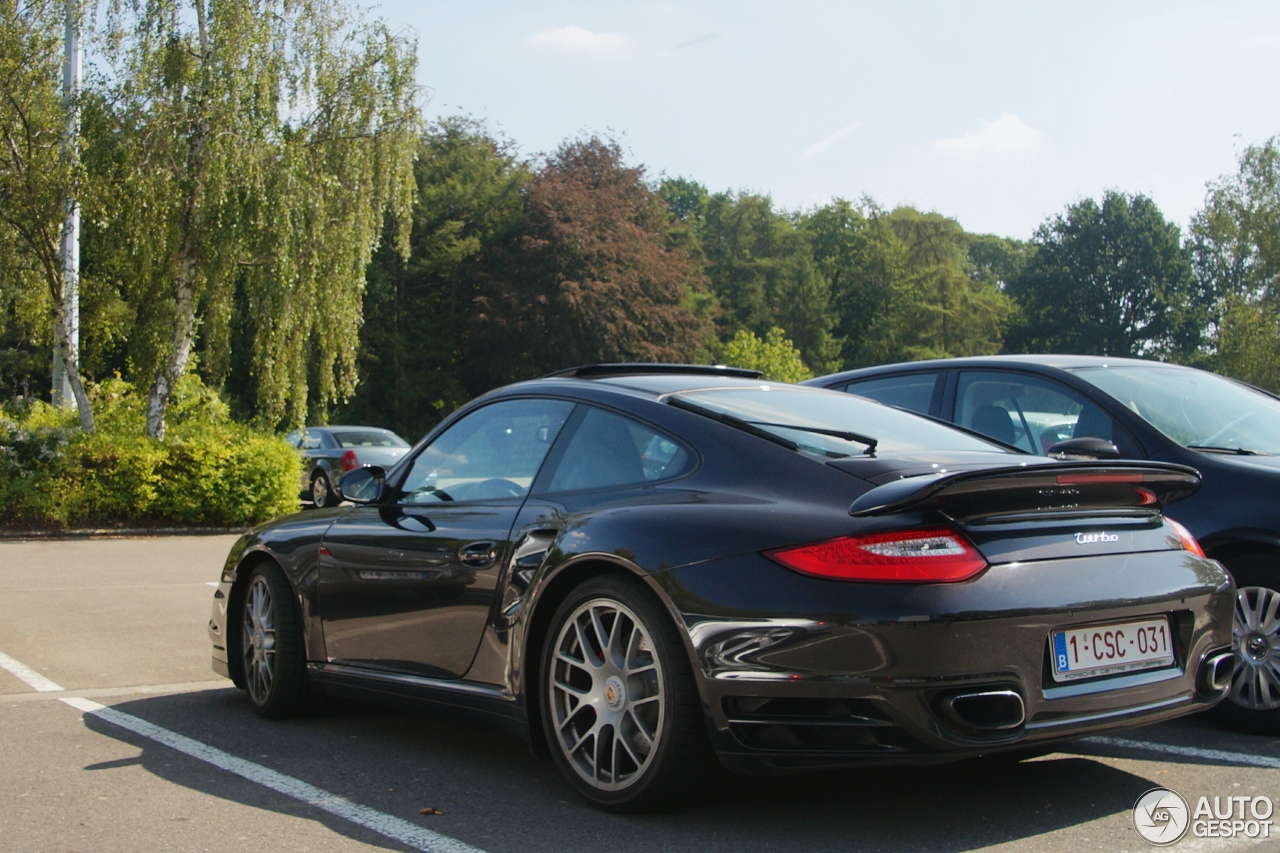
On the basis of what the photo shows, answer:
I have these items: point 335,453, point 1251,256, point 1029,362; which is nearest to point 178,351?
point 335,453

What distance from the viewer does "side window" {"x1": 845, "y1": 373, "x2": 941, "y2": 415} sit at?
23.3 feet

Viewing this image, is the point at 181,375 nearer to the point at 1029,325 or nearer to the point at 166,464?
the point at 166,464

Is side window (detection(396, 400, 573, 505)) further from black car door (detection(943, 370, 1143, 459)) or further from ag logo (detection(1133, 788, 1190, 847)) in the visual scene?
black car door (detection(943, 370, 1143, 459))

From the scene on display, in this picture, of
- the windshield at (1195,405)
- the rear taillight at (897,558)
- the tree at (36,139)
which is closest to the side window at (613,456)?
the rear taillight at (897,558)

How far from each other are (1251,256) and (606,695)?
179ft

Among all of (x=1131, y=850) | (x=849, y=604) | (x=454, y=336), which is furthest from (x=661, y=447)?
(x=454, y=336)

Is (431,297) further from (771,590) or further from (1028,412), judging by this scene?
(771,590)

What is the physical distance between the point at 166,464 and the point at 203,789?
50.8 feet

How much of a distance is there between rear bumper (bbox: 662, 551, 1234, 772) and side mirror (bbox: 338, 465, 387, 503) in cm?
203

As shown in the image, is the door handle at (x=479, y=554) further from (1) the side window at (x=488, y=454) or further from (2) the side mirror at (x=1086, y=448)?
(2) the side mirror at (x=1086, y=448)

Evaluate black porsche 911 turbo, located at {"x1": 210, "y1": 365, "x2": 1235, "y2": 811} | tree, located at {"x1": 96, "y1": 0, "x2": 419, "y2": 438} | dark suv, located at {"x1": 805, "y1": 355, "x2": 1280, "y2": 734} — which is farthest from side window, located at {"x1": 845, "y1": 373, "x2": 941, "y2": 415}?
tree, located at {"x1": 96, "y1": 0, "x2": 419, "y2": 438}

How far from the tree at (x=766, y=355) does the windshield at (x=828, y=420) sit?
5241cm

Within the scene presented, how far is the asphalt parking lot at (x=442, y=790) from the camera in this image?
3.86 m

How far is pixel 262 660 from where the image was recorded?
5891mm
